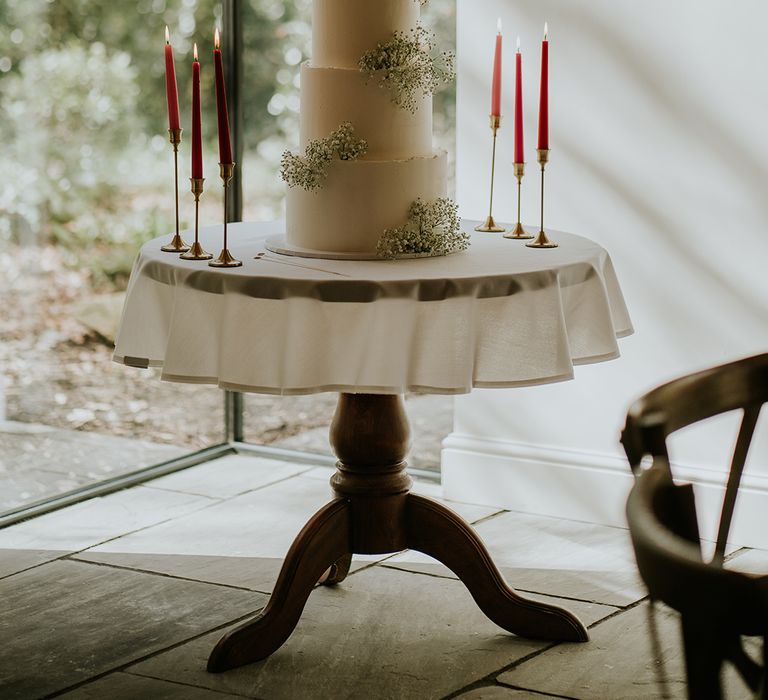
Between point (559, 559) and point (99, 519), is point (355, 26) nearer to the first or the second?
point (559, 559)

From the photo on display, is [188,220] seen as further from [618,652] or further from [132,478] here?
[618,652]

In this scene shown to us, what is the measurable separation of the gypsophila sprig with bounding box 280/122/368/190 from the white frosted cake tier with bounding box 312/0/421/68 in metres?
0.14

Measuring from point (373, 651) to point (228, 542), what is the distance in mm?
770

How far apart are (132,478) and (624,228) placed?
1.58m

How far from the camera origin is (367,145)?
240 centimetres

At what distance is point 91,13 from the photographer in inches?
133

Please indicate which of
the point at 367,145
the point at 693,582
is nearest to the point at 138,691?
the point at 367,145

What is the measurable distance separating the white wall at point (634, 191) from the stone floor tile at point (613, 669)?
2.21 ft

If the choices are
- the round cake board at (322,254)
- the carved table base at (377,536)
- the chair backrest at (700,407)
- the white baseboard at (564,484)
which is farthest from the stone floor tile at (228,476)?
the chair backrest at (700,407)

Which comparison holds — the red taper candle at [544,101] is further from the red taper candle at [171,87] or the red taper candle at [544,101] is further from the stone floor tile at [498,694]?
the stone floor tile at [498,694]

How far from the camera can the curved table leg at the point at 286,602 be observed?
2482 millimetres

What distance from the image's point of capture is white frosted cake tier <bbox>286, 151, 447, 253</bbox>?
2369mm

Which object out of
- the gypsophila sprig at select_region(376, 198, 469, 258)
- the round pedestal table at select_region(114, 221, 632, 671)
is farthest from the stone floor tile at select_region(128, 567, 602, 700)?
the gypsophila sprig at select_region(376, 198, 469, 258)

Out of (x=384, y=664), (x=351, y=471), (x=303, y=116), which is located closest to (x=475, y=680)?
(x=384, y=664)
